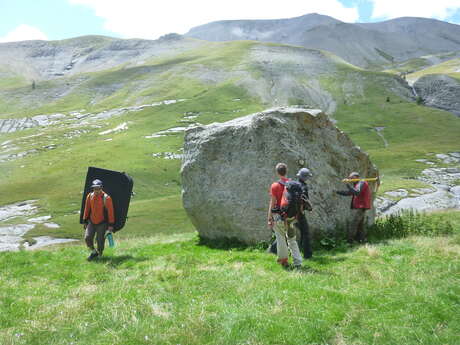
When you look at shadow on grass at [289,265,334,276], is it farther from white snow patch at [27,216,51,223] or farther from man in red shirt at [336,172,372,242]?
white snow patch at [27,216,51,223]

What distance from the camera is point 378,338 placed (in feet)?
25.1

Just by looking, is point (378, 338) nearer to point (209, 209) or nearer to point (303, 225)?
point (303, 225)

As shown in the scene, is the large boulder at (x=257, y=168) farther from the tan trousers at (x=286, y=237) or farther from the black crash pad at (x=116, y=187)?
the tan trousers at (x=286, y=237)

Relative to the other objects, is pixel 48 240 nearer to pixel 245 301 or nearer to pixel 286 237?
pixel 286 237

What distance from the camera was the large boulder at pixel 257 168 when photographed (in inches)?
715

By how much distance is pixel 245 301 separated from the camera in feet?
32.0

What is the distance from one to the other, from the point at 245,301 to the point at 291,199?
4339 millimetres

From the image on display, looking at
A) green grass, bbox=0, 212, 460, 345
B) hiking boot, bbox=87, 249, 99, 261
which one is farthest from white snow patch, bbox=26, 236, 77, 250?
green grass, bbox=0, 212, 460, 345

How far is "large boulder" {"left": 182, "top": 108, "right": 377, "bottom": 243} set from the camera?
59.6ft

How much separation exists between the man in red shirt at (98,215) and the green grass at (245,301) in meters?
2.12

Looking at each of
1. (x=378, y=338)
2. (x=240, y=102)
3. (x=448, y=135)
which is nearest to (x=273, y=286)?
(x=378, y=338)

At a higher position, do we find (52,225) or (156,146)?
(156,146)

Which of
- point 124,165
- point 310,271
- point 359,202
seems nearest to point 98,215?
point 310,271

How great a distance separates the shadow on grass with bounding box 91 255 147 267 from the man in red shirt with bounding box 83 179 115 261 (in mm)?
575
